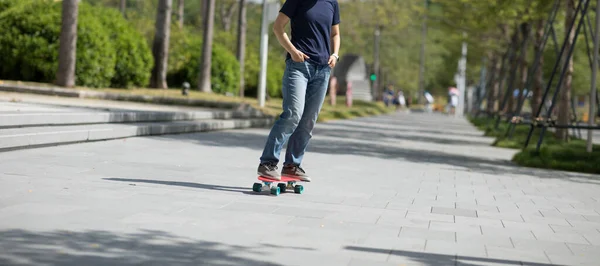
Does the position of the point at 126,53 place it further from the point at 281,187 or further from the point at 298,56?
the point at 298,56

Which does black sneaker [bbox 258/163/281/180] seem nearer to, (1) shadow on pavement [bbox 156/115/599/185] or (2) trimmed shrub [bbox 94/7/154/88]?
(1) shadow on pavement [bbox 156/115/599/185]

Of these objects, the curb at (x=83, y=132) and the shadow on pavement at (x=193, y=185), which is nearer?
the shadow on pavement at (x=193, y=185)

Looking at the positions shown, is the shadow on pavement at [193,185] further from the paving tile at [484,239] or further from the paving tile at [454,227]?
the paving tile at [484,239]

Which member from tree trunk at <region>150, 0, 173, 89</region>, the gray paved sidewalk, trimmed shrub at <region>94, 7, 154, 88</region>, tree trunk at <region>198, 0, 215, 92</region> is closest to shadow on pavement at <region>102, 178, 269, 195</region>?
the gray paved sidewalk

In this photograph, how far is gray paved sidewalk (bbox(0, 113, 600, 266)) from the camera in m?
5.48

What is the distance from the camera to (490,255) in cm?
591

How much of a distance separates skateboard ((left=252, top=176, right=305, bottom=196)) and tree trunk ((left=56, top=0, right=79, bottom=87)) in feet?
50.5

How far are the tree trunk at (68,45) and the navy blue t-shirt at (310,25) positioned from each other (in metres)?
15.6

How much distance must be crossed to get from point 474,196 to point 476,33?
39.1 metres

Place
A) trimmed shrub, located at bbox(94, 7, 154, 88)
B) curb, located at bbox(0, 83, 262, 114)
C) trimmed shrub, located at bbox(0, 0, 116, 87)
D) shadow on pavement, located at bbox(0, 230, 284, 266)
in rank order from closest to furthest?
shadow on pavement, located at bbox(0, 230, 284, 266)
curb, located at bbox(0, 83, 262, 114)
trimmed shrub, located at bbox(0, 0, 116, 87)
trimmed shrub, located at bbox(94, 7, 154, 88)

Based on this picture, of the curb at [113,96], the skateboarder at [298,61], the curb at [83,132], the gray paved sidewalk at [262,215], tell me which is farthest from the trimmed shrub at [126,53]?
the skateboarder at [298,61]

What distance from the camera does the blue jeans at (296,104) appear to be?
8.27 meters

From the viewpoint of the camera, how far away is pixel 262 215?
276 inches

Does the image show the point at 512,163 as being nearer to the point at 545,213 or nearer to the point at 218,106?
the point at 545,213
